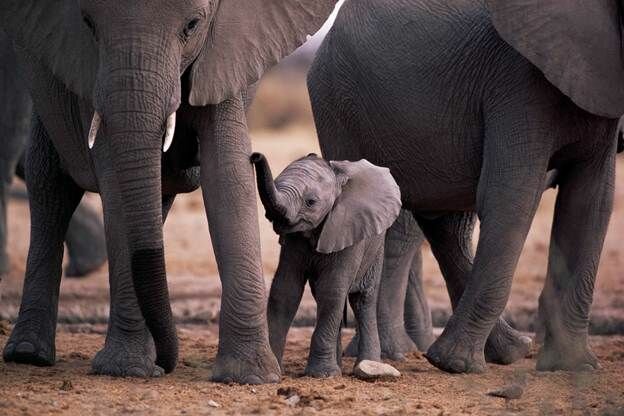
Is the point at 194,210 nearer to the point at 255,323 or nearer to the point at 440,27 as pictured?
the point at 440,27

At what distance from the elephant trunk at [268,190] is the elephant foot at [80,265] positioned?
5106 mm

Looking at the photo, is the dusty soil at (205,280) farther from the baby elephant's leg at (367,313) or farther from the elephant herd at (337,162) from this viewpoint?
the baby elephant's leg at (367,313)

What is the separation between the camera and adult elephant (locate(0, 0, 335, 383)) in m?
5.80

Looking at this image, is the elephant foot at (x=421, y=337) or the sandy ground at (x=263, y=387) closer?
the sandy ground at (x=263, y=387)

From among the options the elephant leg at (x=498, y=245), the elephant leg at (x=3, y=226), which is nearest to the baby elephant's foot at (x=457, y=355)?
the elephant leg at (x=498, y=245)

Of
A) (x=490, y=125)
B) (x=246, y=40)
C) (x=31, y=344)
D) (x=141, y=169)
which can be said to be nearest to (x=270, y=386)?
(x=141, y=169)

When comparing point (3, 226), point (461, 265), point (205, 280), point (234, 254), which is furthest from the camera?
point (205, 280)

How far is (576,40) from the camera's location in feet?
23.0

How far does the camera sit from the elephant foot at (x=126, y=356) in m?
6.30

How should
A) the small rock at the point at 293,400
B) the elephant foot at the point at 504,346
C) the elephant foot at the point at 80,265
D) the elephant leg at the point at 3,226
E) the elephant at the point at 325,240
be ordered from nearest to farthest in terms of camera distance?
the small rock at the point at 293,400 → the elephant at the point at 325,240 → the elephant foot at the point at 504,346 → the elephant leg at the point at 3,226 → the elephant foot at the point at 80,265

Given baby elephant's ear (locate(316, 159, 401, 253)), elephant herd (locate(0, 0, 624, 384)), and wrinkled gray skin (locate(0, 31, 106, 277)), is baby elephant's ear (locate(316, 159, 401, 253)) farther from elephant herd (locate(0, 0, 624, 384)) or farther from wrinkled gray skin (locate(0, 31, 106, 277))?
wrinkled gray skin (locate(0, 31, 106, 277))

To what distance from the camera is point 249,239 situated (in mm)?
6250

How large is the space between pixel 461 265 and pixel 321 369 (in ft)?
5.08

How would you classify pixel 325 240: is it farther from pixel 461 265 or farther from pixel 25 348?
pixel 461 265
